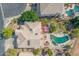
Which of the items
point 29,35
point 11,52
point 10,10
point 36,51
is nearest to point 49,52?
point 36,51

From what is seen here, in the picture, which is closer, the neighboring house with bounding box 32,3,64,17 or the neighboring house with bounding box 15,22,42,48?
the neighboring house with bounding box 15,22,42,48

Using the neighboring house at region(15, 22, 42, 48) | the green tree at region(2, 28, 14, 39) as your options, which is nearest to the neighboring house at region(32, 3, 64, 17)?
the neighboring house at region(15, 22, 42, 48)

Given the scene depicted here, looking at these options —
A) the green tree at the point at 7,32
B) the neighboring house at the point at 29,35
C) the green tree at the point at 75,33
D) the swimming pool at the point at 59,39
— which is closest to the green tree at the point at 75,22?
the green tree at the point at 75,33

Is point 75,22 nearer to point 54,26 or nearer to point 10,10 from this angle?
point 54,26

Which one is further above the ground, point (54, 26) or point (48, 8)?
point (48, 8)

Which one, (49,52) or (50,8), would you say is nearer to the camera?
(49,52)

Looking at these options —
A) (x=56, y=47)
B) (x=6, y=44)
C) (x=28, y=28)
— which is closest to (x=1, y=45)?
(x=6, y=44)

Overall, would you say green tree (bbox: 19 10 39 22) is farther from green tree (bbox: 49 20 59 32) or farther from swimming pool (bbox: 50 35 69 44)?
swimming pool (bbox: 50 35 69 44)

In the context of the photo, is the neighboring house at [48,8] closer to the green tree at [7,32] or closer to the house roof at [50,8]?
the house roof at [50,8]
